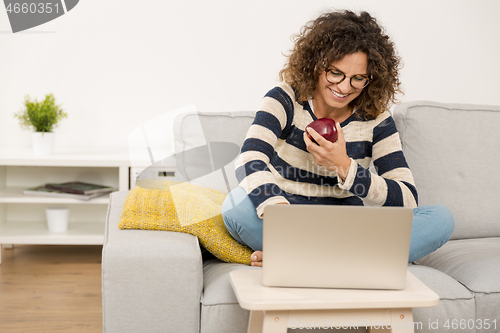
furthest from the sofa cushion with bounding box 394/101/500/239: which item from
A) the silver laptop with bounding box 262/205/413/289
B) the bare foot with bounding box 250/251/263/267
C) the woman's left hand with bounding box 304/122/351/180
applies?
the silver laptop with bounding box 262/205/413/289

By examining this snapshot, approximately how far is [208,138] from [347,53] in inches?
25.1

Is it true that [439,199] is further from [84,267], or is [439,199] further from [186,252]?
[84,267]

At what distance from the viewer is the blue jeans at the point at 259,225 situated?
124 centimetres

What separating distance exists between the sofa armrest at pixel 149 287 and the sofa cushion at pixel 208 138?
561 mm

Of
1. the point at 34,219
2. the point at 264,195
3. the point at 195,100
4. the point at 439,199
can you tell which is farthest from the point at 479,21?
the point at 34,219

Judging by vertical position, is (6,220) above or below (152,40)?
below

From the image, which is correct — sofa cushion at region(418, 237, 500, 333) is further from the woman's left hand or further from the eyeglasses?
the eyeglasses

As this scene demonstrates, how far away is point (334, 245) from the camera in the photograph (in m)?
0.88

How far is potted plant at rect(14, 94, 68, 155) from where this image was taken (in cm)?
235

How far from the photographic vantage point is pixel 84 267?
91.6 inches

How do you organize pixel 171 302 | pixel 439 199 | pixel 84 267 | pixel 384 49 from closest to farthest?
pixel 171 302
pixel 384 49
pixel 439 199
pixel 84 267

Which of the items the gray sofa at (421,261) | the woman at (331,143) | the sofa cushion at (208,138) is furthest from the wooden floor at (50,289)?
the woman at (331,143)

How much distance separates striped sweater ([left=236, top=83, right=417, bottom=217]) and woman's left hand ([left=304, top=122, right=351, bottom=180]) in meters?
0.09

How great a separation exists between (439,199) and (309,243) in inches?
41.4
